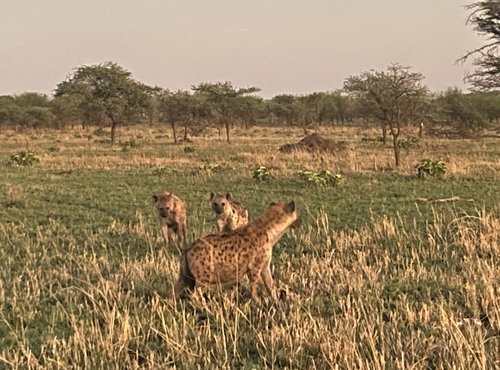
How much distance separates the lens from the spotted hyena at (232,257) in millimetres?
5539


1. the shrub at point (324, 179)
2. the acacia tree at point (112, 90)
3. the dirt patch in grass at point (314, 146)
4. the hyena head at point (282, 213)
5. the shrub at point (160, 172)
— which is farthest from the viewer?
the acacia tree at point (112, 90)

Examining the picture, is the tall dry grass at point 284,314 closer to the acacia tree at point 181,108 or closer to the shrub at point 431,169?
the shrub at point 431,169

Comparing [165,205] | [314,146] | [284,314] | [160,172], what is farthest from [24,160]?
[284,314]

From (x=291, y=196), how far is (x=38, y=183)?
27.3ft

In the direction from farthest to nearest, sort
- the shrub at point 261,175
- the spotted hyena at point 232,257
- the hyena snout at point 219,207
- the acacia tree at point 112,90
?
the acacia tree at point 112,90 → the shrub at point 261,175 → the hyena snout at point 219,207 → the spotted hyena at point 232,257

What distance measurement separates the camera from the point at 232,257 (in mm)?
5699

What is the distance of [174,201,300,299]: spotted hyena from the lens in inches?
218

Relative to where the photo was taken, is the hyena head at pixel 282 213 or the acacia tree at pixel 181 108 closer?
the hyena head at pixel 282 213

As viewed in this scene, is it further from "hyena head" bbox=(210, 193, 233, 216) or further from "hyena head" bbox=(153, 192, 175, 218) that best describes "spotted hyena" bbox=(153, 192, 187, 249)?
"hyena head" bbox=(210, 193, 233, 216)

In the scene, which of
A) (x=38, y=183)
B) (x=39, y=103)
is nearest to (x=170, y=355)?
(x=38, y=183)

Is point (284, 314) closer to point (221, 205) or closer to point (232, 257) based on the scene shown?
point (232, 257)

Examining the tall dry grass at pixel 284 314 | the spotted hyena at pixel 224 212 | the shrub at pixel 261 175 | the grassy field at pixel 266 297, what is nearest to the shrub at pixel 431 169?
the grassy field at pixel 266 297

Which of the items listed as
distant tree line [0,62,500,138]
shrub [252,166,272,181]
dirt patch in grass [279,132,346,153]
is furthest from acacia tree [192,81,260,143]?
shrub [252,166,272,181]

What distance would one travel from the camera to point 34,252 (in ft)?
27.7
